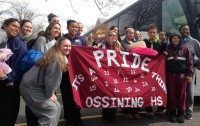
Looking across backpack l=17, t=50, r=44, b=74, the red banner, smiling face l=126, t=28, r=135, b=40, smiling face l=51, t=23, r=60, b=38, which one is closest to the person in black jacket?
the red banner

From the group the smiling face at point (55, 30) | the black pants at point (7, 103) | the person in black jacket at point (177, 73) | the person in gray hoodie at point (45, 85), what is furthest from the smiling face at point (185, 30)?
the black pants at point (7, 103)

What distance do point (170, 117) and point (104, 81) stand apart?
179 cm

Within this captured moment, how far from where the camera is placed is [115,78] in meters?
5.85

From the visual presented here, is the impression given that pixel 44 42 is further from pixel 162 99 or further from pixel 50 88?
pixel 162 99

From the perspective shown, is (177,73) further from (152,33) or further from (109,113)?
(109,113)

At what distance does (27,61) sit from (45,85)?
59 centimetres

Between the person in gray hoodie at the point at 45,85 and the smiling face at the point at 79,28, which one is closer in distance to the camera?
the person in gray hoodie at the point at 45,85

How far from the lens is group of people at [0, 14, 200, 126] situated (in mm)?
4406

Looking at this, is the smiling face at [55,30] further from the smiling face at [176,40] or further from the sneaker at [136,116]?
the sneaker at [136,116]

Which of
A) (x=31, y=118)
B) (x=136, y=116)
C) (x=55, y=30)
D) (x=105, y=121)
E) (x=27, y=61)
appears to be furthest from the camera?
(x=136, y=116)

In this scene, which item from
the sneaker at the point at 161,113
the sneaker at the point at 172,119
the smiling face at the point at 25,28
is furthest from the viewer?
the sneaker at the point at 161,113

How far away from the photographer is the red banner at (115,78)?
559cm

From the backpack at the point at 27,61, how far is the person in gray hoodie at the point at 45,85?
0.21m

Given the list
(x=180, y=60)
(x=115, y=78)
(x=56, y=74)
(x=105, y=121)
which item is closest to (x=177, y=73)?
(x=180, y=60)
